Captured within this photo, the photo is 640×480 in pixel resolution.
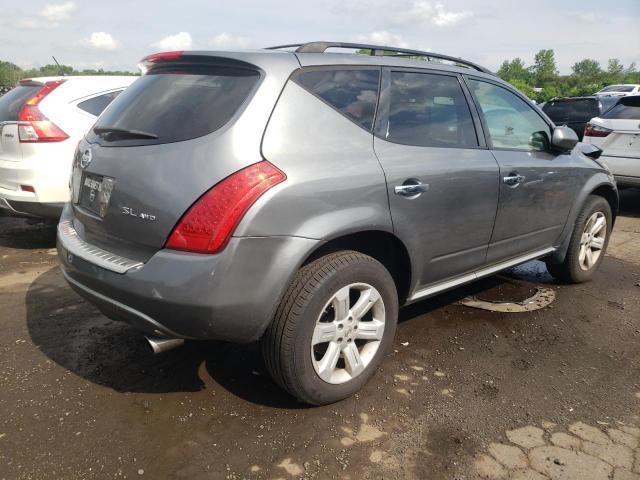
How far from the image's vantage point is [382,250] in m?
2.79

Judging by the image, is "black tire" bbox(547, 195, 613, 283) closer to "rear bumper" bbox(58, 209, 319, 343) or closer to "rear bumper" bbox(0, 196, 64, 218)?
"rear bumper" bbox(58, 209, 319, 343)

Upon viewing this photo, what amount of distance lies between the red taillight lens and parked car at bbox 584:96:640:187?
6.22 meters

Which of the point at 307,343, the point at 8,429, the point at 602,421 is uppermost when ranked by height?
the point at 307,343

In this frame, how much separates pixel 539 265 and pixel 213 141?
3.84 meters

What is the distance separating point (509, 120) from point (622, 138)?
4242 millimetres

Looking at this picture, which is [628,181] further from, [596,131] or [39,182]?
[39,182]

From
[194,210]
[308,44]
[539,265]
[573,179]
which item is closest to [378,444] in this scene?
[194,210]

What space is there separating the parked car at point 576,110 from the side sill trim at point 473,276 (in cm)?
836

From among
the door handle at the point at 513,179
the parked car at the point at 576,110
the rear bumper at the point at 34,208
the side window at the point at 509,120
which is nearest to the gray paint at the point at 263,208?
the door handle at the point at 513,179

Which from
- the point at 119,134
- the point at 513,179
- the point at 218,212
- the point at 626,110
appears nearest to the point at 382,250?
the point at 218,212

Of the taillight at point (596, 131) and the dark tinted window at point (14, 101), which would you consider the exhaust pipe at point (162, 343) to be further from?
the taillight at point (596, 131)

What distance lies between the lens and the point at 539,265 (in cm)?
500

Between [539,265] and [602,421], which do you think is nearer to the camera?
[602,421]

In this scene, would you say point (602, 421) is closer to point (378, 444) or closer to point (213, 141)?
point (378, 444)
